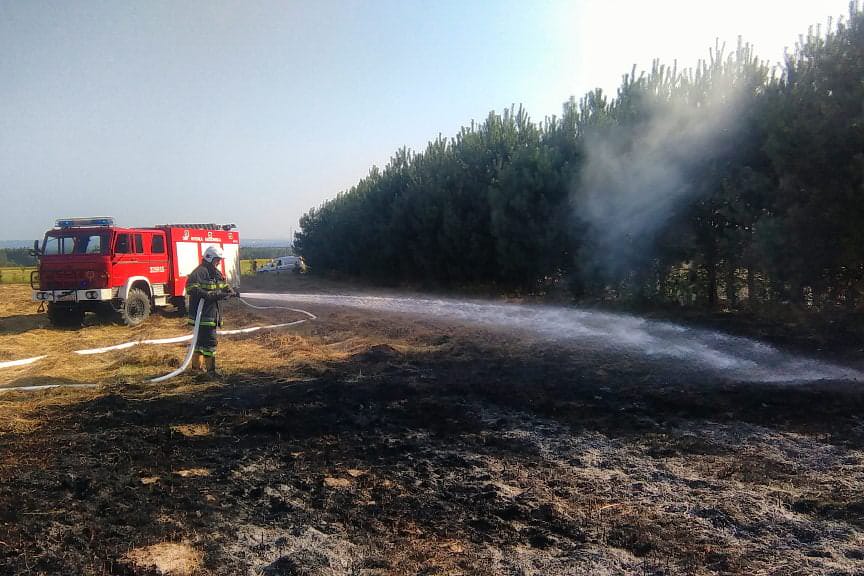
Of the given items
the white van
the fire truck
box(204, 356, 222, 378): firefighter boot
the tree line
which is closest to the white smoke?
the tree line

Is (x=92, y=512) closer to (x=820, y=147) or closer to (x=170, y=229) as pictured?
(x=820, y=147)

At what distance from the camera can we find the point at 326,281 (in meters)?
34.1

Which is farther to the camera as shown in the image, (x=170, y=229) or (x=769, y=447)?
(x=170, y=229)

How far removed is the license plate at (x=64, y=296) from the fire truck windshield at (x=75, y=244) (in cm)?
101

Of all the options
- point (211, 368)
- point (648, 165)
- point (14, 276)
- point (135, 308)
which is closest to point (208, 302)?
point (211, 368)

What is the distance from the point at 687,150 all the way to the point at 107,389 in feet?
38.8

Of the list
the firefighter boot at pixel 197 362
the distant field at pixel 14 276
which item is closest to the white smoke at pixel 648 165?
the firefighter boot at pixel 197 362

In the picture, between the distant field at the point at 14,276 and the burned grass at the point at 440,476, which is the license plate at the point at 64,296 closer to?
the burned grass at the point at 440,476

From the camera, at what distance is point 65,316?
1452cm

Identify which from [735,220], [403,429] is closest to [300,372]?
[403,429]

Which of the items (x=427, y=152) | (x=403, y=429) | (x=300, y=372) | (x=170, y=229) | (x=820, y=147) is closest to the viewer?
(x=403, y=429)

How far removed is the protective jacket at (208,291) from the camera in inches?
331

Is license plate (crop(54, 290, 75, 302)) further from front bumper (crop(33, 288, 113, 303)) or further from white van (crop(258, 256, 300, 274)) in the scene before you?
white van (crop(258, 256, 300, 274))

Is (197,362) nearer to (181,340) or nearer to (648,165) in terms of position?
(181,340)
